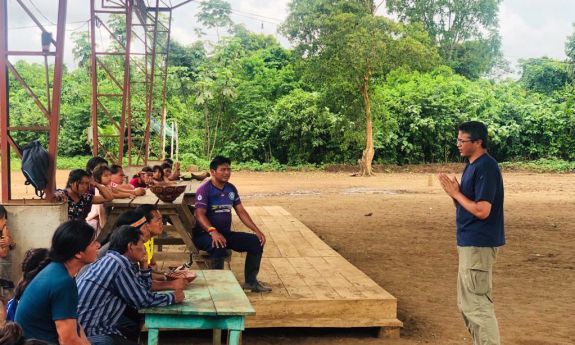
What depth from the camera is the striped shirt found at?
10.9ft

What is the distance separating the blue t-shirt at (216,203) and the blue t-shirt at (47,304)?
2.50 meters

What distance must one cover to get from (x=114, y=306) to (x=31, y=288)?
0.59m

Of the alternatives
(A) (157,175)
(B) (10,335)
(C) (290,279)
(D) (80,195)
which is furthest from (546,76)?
(B) (10,335)

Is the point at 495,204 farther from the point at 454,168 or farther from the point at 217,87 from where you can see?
the point at 217,87

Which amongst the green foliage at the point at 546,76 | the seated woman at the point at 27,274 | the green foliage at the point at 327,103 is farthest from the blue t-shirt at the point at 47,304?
the green foliage at the point at 546,76

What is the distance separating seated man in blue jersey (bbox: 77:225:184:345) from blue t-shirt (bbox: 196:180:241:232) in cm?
197

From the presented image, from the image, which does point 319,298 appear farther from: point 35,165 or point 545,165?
point 545,165

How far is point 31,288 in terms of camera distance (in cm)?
288

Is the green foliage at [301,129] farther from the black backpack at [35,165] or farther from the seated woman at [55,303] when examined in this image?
the seated woman at [55,303]

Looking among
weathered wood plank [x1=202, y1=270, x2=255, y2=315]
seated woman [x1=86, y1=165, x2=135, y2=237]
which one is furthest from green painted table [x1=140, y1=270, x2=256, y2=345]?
seated woman [x1=86, y1=165, x2=135, y2=237]

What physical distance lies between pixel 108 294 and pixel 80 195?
280 centimetres

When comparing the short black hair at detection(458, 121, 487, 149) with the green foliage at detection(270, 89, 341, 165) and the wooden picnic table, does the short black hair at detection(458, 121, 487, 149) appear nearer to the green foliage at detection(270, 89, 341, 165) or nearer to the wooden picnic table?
the wooden picnic table

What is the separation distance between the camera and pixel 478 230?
4.16 metres

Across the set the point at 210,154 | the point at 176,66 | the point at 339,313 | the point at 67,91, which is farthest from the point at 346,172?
the point at 339,313
